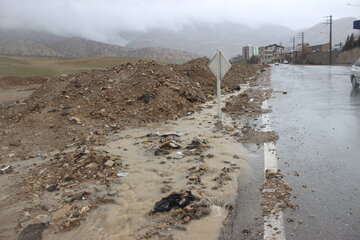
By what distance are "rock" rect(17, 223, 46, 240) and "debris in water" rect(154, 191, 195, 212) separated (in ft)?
4.27

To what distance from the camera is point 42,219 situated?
4.27 metres

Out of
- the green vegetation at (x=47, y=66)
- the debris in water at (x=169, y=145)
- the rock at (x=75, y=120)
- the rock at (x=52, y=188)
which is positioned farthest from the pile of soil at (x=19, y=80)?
the rock at (x=52, y=188)

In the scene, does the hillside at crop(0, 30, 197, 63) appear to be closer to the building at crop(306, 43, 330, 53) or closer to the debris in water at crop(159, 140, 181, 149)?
the building at crop(306, 43, 330, 53)

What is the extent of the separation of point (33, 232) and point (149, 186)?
1688 mm

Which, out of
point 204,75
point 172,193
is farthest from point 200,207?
point 204,75

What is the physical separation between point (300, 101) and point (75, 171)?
32.8ft

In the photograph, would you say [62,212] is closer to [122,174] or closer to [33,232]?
[33,232]

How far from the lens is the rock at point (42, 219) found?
13.8ft

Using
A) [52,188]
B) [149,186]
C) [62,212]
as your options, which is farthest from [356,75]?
[62,212]

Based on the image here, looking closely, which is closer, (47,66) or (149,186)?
(149,186)

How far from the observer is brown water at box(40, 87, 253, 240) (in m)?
3.85

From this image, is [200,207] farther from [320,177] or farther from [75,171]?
[75,171]

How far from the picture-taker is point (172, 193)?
4.56 metres

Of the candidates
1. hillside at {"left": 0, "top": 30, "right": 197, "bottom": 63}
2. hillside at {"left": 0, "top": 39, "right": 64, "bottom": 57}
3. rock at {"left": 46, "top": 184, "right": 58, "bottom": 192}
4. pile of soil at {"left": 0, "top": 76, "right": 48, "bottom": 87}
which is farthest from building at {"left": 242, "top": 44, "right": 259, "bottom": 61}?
rock at {"left": 46, "top": 184, "right": 58, "bottom": 192}
